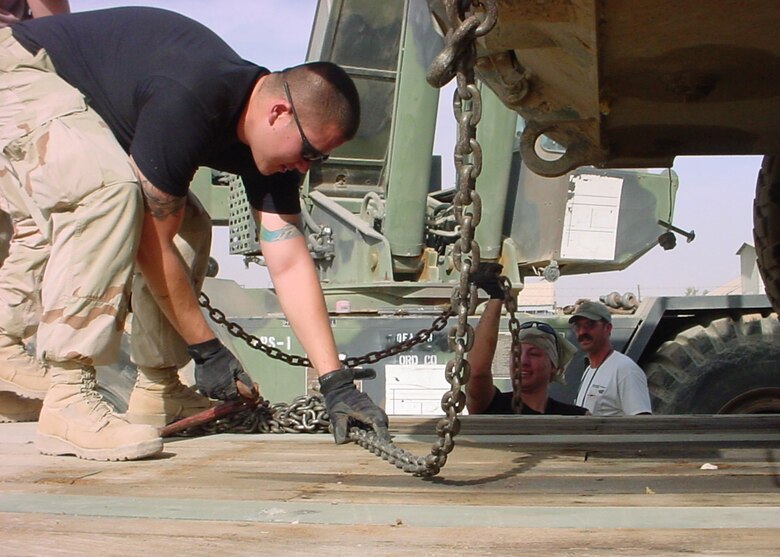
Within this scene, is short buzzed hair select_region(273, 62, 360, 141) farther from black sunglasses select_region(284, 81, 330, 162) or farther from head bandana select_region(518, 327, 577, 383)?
head bandana select_region(518, 327, 577, 383)

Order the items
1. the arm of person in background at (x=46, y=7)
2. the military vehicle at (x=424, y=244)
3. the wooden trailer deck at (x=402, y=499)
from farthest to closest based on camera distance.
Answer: the military vehicle at (x=424, y=244)
the arm of person in background at (x=46, y=7)
the wooden trailer deck at (x=402, y=499)

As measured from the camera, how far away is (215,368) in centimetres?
301

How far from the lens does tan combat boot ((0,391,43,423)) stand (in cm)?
361

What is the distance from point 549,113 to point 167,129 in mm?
1044

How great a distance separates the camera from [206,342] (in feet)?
9.85

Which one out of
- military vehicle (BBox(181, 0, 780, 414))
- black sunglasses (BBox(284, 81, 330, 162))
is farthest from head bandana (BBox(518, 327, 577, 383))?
black sunglasses (BBox(284, 81, 330, 162))

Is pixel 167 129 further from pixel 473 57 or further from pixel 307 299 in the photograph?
pixel 473 57

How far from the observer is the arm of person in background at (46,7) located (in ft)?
11.6

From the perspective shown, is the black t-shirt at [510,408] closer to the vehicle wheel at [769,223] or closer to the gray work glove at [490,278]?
the gray work glove at [490,278]

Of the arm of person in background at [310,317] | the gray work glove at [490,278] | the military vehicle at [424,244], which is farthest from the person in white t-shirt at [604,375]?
the arm of person in background at [310,317]

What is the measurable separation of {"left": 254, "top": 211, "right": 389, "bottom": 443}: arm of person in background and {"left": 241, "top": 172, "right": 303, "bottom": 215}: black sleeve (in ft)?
0.08

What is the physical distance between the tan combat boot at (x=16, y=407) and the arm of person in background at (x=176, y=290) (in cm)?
83

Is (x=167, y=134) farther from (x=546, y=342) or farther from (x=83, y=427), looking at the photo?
(x=546, y=342)

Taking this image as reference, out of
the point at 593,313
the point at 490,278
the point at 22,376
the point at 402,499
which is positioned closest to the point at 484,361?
the point at 490,278
